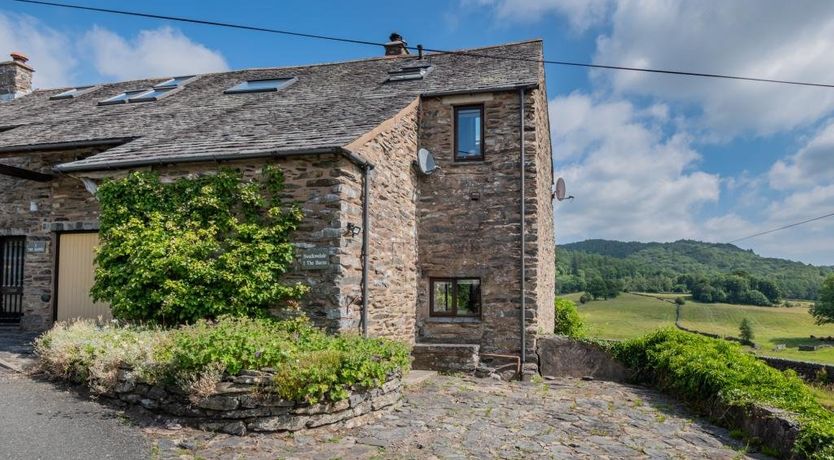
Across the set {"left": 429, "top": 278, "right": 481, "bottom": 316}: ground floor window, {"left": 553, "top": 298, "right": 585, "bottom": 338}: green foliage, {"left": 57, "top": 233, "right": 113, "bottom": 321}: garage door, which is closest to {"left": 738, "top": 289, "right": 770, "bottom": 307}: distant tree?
{"left": 553, "top": 298, "right": 585, "bottom": 338}: green foliage

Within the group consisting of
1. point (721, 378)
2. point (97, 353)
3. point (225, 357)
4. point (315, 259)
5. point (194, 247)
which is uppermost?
point (194, 247)

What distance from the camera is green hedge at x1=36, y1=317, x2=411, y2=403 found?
19.2 feet

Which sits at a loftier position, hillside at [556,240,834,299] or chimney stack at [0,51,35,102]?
chimney stack at [0,51,35,102]

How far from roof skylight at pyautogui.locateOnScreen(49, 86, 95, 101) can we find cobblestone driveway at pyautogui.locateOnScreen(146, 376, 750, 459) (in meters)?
15.8

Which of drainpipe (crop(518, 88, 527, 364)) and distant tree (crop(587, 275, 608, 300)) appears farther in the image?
distant tree (crop(587, 275, 608, 300))

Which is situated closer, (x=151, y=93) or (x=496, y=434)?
(x=496, y=434)

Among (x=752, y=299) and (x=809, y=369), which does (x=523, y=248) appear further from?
(x=752, y=299)

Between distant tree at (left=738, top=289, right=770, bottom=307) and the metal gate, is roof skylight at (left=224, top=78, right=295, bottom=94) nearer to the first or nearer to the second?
the metal gate

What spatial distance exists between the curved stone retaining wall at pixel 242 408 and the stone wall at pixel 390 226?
2.59 meters

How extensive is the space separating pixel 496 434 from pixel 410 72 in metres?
10.00

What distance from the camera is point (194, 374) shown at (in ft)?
19.3

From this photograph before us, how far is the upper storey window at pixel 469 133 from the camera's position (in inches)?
464

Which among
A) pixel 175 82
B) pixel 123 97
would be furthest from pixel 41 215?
pixel 175 82

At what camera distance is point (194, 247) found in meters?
8.20
